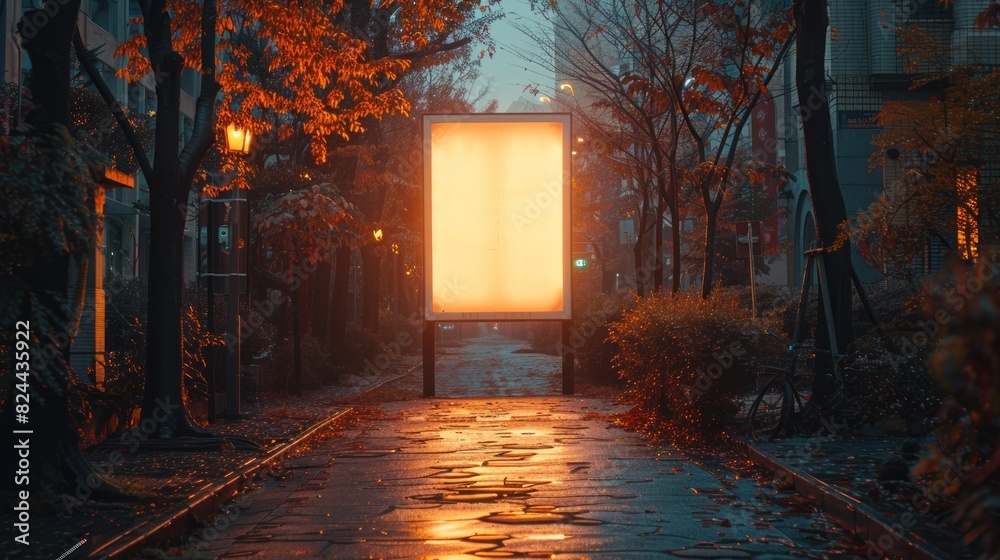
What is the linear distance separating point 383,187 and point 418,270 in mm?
18357

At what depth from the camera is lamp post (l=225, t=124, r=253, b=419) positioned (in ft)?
52.7

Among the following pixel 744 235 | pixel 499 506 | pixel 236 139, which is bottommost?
pixel 499 506

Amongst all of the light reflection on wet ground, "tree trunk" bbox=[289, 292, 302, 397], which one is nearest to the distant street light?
the light reflection on wet ground

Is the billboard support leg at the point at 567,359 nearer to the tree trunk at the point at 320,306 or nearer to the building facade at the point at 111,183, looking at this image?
the tree trunk at the point at 320,306

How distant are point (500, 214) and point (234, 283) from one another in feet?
28.5

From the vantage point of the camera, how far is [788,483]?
995cm

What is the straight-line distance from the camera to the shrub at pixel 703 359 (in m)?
13.1

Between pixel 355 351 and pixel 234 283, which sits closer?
pixel 234 283

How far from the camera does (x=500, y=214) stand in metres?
23.8

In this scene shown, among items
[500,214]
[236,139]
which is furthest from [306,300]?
[236,139]

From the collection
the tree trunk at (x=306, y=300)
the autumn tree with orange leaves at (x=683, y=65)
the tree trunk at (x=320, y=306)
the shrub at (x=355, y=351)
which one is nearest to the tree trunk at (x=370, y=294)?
the shrub at (x=355, y=351)

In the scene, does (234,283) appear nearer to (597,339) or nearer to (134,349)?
(134,349)

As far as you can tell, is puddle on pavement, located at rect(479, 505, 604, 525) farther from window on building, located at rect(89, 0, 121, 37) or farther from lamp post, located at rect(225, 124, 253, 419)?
window on building, located at rect(89, 0, 121, 37)

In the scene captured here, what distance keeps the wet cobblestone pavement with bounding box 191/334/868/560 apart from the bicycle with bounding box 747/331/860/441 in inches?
50.4
